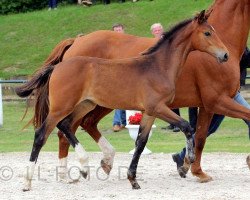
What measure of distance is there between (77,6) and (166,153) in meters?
20.1

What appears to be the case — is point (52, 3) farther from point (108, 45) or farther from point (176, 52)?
point (176, 52)

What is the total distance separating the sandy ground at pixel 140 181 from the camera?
8477mm

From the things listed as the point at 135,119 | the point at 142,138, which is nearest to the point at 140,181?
the point at 142,138

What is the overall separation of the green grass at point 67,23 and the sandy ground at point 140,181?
46.4ft

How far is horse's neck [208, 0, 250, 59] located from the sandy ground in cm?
164

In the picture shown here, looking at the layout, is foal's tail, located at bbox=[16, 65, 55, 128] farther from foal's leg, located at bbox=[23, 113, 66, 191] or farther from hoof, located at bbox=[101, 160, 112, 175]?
hoof, located at bbox=[101, 160, 112, 175]

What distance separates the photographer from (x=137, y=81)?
28.8 feet

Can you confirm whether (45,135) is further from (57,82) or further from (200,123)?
(200,123)

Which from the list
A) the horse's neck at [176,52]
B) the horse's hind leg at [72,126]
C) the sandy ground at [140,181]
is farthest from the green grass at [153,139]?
the horse's neck at [176,52]

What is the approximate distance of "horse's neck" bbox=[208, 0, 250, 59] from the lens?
9477 millimetres

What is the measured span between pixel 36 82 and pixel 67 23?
66.2ft

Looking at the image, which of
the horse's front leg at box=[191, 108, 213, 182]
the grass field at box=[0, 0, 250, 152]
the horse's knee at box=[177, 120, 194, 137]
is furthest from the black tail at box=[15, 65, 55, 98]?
the grass field at box=[0, 0, 250, 152]

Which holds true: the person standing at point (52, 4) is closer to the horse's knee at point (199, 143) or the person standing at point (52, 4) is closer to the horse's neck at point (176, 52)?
the horse's knee at point (199, 143)

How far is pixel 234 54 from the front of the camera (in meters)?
9.38
